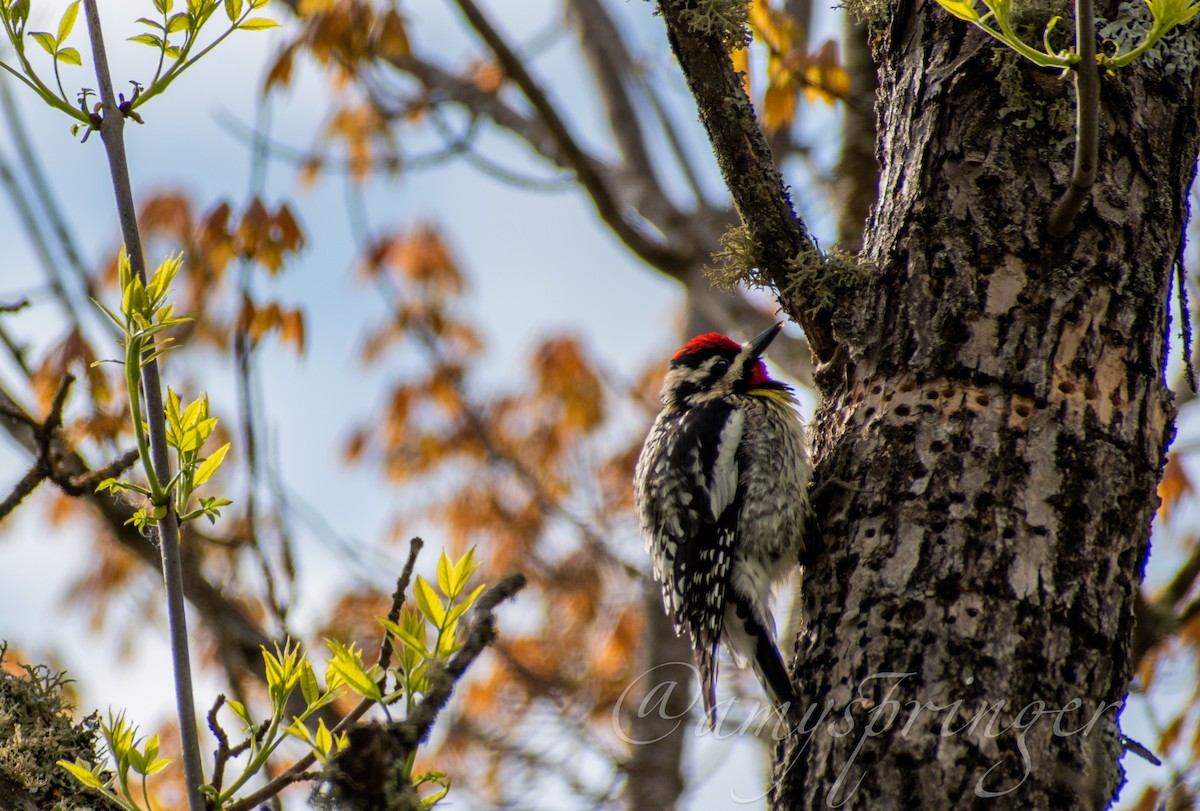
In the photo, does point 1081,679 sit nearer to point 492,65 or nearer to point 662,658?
point 662,658

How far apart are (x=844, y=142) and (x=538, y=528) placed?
343 cm

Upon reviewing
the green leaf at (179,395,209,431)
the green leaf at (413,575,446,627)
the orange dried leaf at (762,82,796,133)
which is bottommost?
the green leaf at (413,575,446,627)

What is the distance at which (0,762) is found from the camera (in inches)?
75.5

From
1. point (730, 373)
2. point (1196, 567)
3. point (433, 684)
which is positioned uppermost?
point (730, 373)

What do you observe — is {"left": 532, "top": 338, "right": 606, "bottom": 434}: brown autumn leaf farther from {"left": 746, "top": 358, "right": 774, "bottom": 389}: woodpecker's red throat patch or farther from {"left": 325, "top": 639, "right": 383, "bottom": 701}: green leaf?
{"left": 325, "top": 639, "right": 383, "bottom": 701}: green leaf

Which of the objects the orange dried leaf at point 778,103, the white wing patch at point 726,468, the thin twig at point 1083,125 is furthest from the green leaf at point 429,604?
the orange dried leaf at point 778,103

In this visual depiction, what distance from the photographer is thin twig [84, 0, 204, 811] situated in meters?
1.51

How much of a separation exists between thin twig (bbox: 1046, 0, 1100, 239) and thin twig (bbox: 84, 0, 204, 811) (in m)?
1.58

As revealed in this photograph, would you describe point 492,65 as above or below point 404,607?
above

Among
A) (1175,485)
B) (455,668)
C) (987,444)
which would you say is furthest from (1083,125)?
(1175,485)

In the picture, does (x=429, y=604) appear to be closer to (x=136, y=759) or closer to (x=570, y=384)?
(x=136, y=759)

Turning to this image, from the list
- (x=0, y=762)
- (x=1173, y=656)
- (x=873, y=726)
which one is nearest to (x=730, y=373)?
(x=873, y=726)

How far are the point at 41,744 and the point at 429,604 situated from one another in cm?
84

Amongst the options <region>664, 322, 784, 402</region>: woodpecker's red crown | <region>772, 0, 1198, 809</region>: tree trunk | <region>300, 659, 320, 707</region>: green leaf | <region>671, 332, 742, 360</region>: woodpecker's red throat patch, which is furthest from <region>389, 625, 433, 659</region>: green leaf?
<region>671, 332, 742, 360</region>: woodpecker's red throat patch
